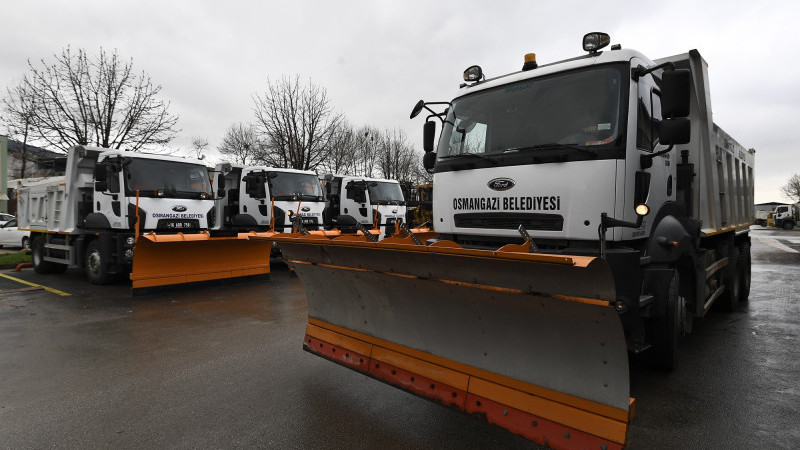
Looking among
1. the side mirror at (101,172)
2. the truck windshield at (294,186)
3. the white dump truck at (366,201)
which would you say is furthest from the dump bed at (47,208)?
the white dump truck at (366,201)

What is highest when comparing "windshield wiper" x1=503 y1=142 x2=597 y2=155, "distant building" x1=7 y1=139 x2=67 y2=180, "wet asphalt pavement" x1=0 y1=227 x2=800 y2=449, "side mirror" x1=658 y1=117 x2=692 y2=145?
"distant building" x1=7 y1=139 x2=67 y2=180

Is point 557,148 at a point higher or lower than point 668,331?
higher

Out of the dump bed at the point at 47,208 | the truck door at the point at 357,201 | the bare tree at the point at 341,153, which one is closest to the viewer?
the dump bed at the point at 47,208

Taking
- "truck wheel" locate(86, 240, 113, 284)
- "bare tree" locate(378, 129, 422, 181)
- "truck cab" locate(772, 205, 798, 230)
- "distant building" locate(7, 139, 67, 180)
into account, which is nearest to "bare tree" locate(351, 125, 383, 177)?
"bare tree" locate(378, 129, 422, 181)

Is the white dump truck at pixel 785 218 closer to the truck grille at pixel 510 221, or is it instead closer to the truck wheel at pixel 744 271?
the truck wheel at pixel 744 271

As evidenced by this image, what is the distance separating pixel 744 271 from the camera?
24.7 feet

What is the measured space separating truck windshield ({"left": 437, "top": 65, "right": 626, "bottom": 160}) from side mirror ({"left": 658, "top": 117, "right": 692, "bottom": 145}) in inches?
11.4

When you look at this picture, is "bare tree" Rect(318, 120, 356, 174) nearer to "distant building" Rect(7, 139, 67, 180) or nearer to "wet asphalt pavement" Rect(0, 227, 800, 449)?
"distant building" Rect(7, 139, 67, 180)

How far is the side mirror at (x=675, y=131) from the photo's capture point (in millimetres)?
3260

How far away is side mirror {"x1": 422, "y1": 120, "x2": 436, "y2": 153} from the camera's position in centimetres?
489

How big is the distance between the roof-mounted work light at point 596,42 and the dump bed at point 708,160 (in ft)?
4.37

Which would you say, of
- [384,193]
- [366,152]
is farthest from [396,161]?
[384,193]

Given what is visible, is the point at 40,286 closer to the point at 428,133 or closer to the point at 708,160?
the point at 428,133

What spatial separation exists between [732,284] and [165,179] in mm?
10571
